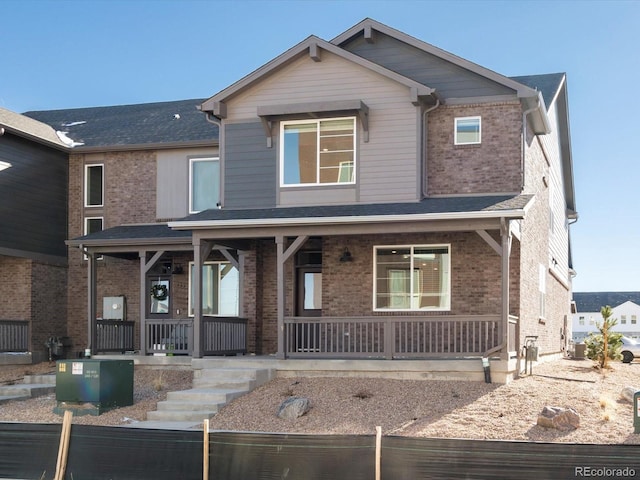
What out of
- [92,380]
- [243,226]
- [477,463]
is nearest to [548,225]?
[243,226]

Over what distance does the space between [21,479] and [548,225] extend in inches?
648

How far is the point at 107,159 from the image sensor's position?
925 inches

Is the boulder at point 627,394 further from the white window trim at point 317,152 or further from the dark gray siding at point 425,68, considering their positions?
the white window trim at point 317,152

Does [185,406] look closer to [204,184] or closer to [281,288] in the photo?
[281,288]

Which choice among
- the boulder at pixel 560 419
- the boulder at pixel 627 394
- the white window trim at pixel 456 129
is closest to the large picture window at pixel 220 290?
the white window trim at pixel 456 129

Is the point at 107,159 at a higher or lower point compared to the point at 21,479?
higher

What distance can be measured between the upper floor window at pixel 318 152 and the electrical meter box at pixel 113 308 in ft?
21.0

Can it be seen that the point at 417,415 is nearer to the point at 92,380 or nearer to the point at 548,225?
the point at 92,380

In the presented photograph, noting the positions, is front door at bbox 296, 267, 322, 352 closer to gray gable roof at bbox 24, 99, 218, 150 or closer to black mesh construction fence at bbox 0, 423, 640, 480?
gray gable roof at bbox 24, 99, 218, 150

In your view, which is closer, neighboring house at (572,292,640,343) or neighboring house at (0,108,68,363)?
neighboring house at (0,108,68,363)

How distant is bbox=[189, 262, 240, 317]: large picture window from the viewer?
2125 cm

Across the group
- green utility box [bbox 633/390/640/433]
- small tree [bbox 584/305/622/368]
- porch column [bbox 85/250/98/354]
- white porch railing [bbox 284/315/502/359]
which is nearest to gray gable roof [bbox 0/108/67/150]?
porch column [bbox 85/250/98/354]

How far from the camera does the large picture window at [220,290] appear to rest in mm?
21250

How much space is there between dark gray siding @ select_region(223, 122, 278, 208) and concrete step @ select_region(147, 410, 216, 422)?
18.7 feet
